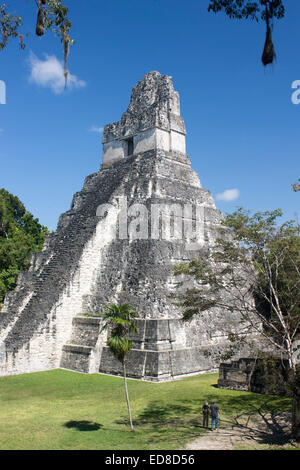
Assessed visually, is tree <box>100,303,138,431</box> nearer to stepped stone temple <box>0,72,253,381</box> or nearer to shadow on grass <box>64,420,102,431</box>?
shadow on grass <box>64,420,102,431</box>

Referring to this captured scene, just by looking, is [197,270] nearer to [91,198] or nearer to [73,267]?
[73,267]

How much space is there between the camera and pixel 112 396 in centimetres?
1089

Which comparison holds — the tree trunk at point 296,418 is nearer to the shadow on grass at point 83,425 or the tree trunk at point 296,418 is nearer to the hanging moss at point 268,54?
the shadow on grass at point 83,425

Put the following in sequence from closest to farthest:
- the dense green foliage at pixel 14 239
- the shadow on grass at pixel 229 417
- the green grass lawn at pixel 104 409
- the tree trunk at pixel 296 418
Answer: the tree trunk at pixel 296 418 → the green grass lawn at pixel 104 409 → the shadow on grass at pixel 229 417 → the dense green foliage at pixel 14 239

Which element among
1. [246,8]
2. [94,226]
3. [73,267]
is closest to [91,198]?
[94,226]

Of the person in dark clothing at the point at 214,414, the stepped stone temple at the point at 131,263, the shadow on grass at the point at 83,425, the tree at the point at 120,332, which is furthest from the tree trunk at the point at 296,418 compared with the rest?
the stepped stone temple at the point at 131,263

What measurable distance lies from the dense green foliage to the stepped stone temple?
228 inches

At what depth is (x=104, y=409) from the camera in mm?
9711

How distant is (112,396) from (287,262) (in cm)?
592

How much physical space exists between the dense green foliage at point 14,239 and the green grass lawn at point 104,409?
39.4 ft

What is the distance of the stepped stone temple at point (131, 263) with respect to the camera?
45.0 ft

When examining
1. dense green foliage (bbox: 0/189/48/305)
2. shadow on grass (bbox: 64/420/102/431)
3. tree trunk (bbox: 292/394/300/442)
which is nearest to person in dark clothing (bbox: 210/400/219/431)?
tree trunk (bbox: 292/394/300/442)
